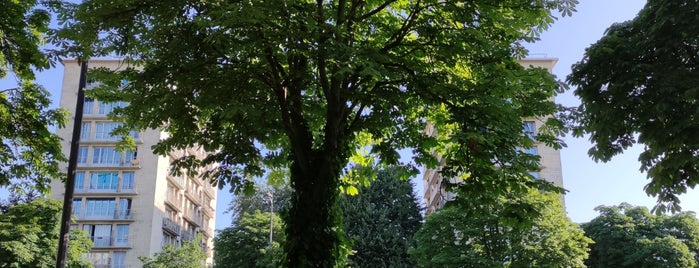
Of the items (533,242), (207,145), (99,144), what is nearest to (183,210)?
(99,144)

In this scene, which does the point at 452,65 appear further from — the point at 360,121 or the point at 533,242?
the point at 533,242

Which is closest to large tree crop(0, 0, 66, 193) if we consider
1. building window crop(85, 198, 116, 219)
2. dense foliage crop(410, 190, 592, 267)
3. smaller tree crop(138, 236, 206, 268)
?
dense foliage crop(410, 190, 592, 267)

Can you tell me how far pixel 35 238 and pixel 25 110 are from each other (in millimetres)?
12541

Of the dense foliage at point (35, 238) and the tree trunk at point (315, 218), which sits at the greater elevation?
the dense foliage at point (35, 238)

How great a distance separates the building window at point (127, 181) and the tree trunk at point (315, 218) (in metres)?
48.9

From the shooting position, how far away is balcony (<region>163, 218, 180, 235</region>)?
56.6m

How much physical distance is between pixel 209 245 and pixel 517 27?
2750 inches

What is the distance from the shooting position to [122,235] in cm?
5328

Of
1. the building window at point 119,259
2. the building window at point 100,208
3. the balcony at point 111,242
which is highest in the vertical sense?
the building window at point 100,208

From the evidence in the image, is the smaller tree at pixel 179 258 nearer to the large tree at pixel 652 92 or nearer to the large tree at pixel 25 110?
the large tree at pixel 25 110

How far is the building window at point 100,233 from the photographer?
52.9m

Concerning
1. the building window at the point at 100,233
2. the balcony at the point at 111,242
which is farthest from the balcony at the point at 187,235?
the building window at the point at 100,233

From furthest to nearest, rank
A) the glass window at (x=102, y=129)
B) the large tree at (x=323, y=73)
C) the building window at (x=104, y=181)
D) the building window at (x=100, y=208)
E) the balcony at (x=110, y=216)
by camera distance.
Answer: the glass window at (x=102, y=129) → the building window at (x=104, y=181) → the building window at (x=100, y=208) → the balcony at (x=110, y=216) → the large tree at (x=323, y=73)

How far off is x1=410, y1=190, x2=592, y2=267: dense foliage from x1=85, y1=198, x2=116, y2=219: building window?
3508cm
